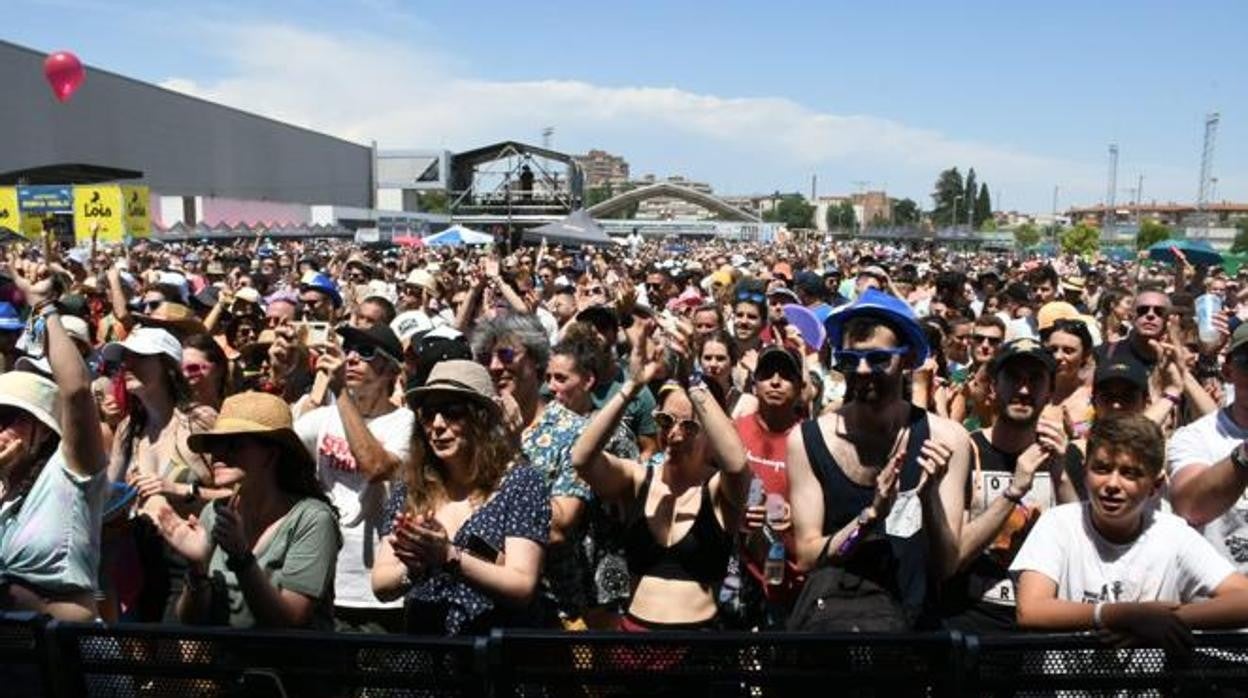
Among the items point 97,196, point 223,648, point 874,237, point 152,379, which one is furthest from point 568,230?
point 874,237

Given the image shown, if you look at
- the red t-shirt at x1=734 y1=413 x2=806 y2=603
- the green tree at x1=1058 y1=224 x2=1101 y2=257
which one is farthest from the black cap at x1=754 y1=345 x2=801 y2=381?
the green tree at x1=1058 y1=224 x2=1101 y2=257

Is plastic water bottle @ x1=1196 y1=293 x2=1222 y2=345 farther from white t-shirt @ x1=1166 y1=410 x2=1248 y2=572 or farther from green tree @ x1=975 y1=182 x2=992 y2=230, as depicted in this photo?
green tree @ x1=975 y1=182 x2=992 y2=230

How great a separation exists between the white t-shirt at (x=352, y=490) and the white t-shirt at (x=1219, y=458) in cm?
267

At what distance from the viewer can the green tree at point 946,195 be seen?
164m

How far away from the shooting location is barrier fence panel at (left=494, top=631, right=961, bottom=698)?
2045 millimetres

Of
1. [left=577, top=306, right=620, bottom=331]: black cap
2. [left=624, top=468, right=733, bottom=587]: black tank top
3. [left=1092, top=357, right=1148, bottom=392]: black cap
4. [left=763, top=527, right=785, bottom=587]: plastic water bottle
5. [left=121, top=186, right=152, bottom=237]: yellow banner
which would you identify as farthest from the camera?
[left=121, top=186, right=152, bottom=237]: yellow banner

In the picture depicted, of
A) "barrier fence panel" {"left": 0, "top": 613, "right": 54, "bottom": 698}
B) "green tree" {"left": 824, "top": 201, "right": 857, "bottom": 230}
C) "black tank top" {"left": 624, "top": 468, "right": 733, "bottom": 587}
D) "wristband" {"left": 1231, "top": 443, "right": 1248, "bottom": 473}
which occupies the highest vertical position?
"green tree" {"left": 824, "top": 201, "right": 857, "bottom": 230}

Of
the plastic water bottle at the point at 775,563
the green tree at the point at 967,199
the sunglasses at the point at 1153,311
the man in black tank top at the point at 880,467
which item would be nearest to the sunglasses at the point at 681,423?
the plastic water bottle at the point at 775,563

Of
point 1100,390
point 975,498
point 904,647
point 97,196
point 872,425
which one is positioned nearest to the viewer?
point 904,647

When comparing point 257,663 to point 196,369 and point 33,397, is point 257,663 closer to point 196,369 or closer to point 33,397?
point 33,397

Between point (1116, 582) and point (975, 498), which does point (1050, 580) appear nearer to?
point (1116, 582)

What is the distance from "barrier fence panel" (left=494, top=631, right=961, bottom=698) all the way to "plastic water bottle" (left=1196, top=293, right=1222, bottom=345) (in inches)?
205

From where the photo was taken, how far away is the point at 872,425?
9.86ft

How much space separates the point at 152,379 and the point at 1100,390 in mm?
3928
